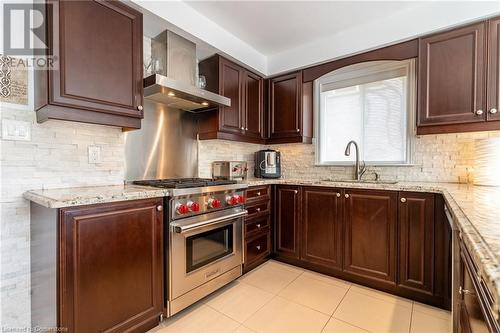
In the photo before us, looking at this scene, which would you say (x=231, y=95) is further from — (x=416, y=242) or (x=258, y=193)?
(x=416, y=242)

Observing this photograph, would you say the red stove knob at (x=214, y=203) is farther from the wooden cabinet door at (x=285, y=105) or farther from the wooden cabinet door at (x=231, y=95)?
the wooden cabinet door at (x=285, y=105)

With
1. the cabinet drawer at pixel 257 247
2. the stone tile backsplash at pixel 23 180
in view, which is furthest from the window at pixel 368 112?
the stone tile backsplash at pixel 23 180

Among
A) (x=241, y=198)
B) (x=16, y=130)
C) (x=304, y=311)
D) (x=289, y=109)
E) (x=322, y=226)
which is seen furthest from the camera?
(x=289, y=109)

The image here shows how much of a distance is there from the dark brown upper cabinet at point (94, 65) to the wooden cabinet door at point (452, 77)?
241 centimetres

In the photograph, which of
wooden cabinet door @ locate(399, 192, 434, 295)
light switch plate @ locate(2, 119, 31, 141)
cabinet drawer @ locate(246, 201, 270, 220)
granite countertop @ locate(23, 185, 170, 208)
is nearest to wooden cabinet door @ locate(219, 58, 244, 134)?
cabinet drawer @ locate(246, 201, 270, 220)

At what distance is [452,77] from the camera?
2004 mm

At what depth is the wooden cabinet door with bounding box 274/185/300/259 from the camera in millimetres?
2582

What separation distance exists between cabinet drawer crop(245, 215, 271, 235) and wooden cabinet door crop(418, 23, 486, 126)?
175cm

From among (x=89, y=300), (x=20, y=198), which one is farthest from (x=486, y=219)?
(x=20, y=198)

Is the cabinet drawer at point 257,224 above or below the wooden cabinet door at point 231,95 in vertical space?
below

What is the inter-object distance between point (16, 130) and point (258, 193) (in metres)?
1.95

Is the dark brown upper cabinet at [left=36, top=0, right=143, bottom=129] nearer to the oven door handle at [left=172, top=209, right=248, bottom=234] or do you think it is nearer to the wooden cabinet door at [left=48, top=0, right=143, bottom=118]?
the wooden cabinet door at [left=48, top=0, right=143, bottom=118]

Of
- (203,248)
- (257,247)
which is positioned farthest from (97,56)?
(257,247)

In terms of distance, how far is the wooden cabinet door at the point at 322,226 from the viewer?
2.30m
